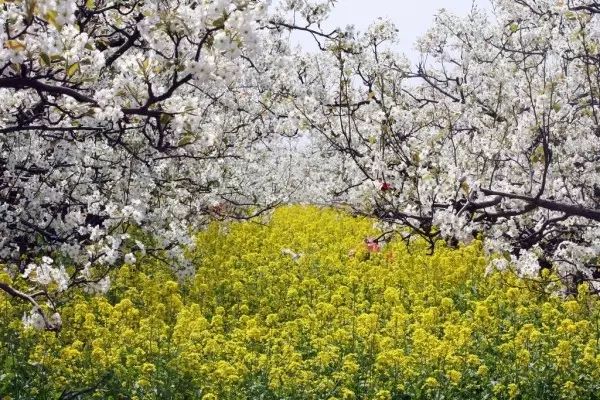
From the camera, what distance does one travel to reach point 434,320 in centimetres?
961

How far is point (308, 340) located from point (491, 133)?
3.05m

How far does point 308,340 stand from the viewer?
9102 mm

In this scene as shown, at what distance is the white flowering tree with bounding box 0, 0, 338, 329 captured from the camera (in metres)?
4.07

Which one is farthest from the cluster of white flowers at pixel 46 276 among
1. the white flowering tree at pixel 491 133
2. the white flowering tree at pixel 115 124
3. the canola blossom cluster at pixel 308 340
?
the white flowering tree at pixel 491 133

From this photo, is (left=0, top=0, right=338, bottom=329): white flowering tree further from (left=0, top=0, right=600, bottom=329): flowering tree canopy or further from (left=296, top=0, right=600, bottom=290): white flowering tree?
(left=296, top=0, right=600, bottom=290): white flowering tree

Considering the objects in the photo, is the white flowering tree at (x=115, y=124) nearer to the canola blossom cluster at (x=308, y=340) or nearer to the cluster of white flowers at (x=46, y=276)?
the cluster of white flowers at (x=46, y=276)

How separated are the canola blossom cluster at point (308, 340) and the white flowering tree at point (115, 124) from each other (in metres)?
0.62

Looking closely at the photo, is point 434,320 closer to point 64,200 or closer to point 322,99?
point 64,200

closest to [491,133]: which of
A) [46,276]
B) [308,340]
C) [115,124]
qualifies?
[308,340]

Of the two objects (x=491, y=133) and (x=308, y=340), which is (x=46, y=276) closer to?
(x=308, y=340)

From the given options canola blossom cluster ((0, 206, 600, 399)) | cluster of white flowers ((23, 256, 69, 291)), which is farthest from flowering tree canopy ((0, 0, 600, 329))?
canola blossom cluster ((0, 206, 600, 399))

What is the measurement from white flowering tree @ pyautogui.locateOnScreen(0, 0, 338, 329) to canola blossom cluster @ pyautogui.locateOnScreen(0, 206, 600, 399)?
24.2 inches

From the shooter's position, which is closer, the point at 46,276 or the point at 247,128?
the point at 46,276

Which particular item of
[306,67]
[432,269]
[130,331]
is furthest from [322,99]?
[130,331]
